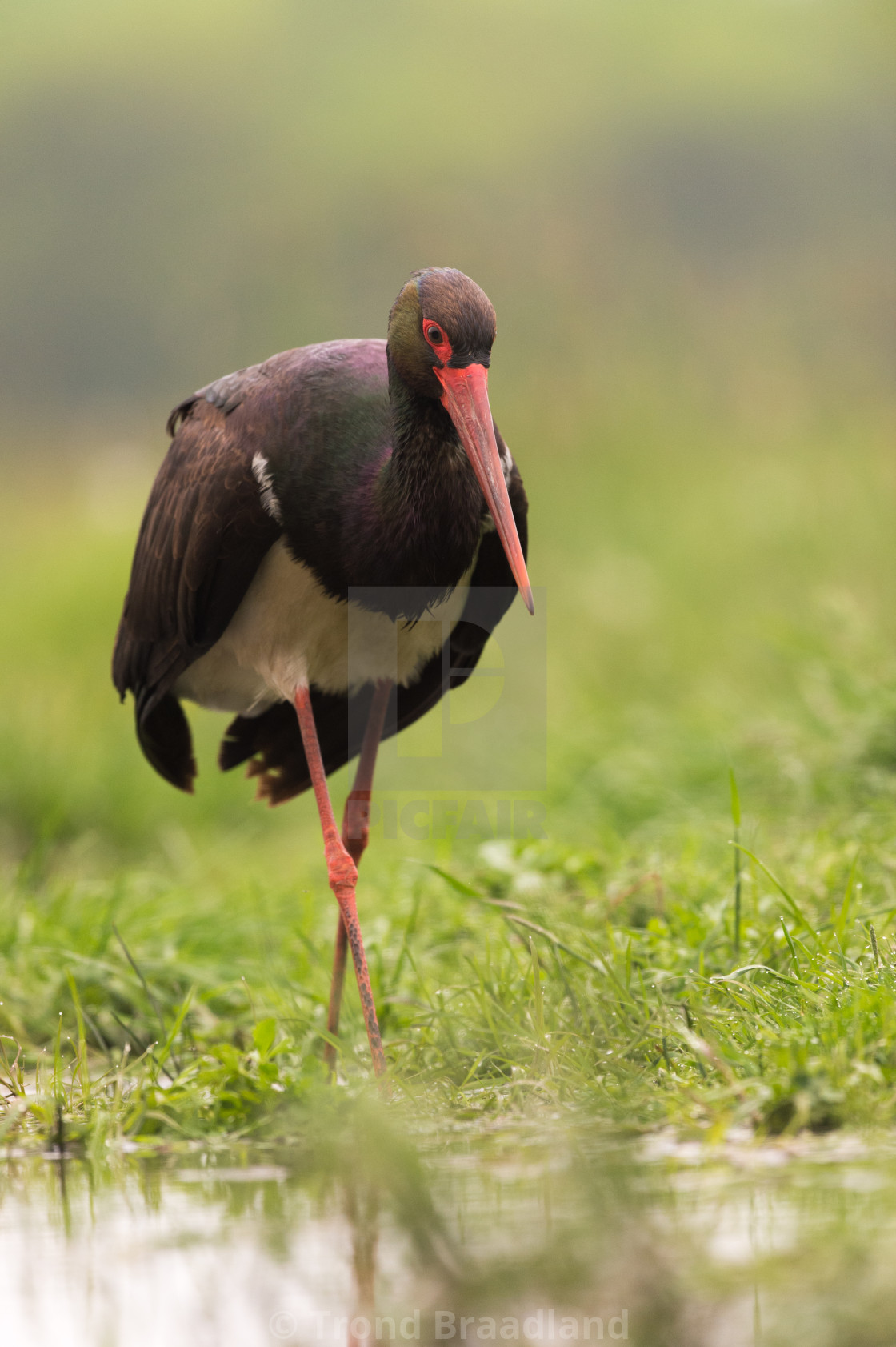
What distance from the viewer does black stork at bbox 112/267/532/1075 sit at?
10.4 feet

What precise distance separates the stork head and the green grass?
0.85 meters

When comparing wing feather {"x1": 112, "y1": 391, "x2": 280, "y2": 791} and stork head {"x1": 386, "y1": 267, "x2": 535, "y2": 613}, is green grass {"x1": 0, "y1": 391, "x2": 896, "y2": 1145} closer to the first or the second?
wing feather {"x1": 112, "y1": 391, "x2": 280, "y2": 791}

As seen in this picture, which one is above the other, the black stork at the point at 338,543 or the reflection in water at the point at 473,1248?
the black stork at the point at 338,543

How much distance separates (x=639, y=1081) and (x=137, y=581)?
191 centimetres

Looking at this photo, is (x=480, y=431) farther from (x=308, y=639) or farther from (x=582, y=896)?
(x=582, y=896)

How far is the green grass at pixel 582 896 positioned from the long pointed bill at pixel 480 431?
0.79 m

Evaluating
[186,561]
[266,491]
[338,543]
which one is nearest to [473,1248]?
[338,543]

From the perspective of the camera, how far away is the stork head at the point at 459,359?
311 centimetres

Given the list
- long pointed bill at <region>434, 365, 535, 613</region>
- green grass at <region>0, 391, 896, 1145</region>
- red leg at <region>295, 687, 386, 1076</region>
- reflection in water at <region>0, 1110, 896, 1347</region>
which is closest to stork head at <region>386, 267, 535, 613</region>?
long pointed bill at <region>434, 365, 535, 613</region>

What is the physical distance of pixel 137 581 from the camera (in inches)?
151

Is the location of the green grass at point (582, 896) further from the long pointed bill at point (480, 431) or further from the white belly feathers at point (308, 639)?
the long pointed bill at point (480, 431)

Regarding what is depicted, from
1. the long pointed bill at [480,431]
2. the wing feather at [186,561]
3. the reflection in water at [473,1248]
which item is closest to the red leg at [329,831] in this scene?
the wing feather at [186,561]

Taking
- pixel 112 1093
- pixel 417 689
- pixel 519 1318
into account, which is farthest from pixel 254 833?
pixel 519 1318

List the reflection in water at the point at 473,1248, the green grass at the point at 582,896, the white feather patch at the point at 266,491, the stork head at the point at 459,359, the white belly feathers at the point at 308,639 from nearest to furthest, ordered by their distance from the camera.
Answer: the reflection in water at the point at 473,1248 → the green grass at the point at 582,896 → the stork head at the point at 459,359 → the white feather patch at the point at 266,491 → the white belly feathers at the point at 308,639
